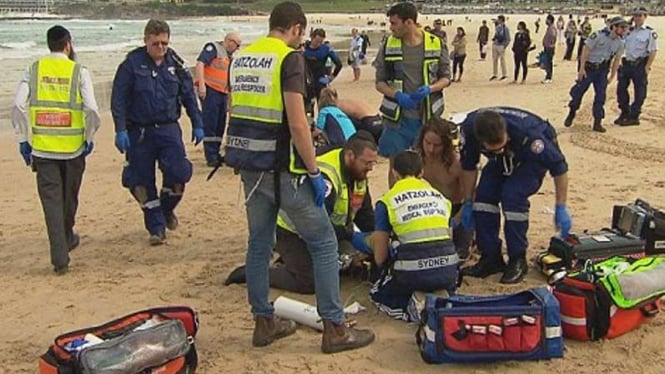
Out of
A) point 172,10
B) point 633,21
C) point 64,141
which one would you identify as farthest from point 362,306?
point 172,10

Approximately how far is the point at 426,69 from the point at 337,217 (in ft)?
4.99

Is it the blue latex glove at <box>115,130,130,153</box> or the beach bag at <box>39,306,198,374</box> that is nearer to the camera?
the beach bag at <box>39,306,198,374</box>

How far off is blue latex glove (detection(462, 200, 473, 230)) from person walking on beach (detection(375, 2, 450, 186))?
675 millimetres

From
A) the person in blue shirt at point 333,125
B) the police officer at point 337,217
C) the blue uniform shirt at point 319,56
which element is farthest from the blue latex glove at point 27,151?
A: the blue uniform shirt at point 319,56

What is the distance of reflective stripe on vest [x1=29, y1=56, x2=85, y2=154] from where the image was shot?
5.38 metres

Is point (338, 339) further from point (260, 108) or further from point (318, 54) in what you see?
point (318, 54)

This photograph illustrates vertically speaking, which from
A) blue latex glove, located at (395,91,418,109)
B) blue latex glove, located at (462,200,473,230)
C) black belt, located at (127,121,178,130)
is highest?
blue latex glove, located at (395,91,418,109)

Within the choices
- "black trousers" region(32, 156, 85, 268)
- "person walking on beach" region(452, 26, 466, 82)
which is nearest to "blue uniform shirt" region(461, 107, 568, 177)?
"black trousers" region(32, 156, 85, 268)

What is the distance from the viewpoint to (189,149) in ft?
33.4

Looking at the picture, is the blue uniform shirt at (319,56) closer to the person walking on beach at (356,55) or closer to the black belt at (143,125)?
the black belt at (143,125)

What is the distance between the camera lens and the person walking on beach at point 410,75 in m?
5.66

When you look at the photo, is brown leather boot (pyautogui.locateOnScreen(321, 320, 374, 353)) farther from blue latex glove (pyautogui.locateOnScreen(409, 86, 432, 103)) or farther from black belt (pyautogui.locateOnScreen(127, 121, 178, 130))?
black belt (pyautogui.locateOnScreen(127, 121, 178, 130))

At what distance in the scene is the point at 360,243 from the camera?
196 inches

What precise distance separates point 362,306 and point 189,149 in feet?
19.5
